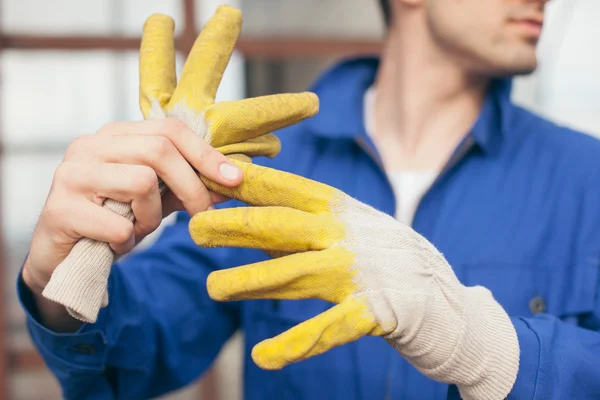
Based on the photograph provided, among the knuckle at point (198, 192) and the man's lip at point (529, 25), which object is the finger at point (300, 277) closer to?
the knuckle at point (198, 192)

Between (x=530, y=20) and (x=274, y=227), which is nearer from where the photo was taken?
(x=274, y=227)

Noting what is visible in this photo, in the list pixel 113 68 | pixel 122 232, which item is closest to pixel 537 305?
pixel 122 232

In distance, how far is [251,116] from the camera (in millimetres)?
785

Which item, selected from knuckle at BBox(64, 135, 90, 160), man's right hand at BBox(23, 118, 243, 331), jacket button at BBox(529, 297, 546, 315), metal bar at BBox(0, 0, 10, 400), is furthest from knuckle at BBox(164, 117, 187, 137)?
metal bar at BBox(0, 0, 10, 400)

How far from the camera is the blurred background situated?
78.9 inches

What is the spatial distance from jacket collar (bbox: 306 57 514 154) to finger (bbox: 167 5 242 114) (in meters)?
0.40

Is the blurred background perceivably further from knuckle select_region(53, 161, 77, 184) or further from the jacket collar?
knuckle select_region(53, 161, 77, 184)

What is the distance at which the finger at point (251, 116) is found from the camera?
775mm

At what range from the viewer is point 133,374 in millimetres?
1086

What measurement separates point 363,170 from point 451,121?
0.23 metres

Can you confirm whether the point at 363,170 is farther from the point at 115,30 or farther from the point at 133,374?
the point at 115,30

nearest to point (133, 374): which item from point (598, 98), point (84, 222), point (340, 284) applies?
point (84, 222)

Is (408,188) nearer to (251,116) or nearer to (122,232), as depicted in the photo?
(251,116)

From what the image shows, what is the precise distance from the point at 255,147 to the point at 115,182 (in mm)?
204
